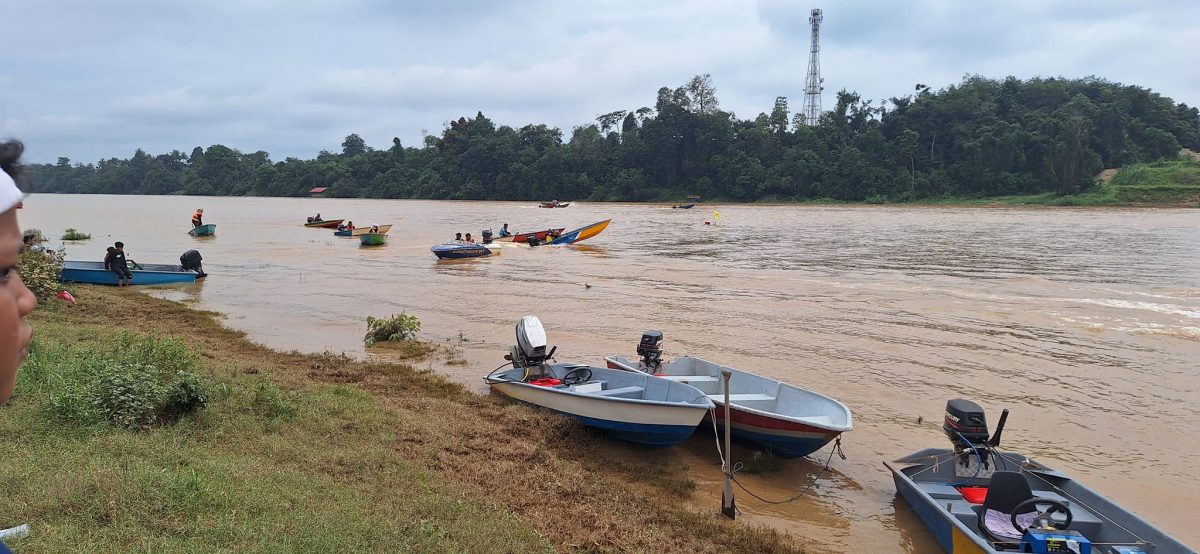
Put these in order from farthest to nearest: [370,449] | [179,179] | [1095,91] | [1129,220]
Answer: [179,179] → [1095,91] → [1129,220] → [370,449]

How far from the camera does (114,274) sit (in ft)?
64.1

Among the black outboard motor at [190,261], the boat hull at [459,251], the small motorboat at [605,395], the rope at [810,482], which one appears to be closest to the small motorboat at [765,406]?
the rope at [810,482]

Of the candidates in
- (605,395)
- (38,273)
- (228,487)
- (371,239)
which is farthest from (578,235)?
(228,487)

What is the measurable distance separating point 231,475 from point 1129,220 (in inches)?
2105

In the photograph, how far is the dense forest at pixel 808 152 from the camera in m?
70.6

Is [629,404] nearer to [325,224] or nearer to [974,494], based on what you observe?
[974,494]

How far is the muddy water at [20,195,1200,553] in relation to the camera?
816cm

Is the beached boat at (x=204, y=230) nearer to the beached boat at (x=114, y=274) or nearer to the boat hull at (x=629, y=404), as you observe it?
the beached boat at (x=114, y=274)

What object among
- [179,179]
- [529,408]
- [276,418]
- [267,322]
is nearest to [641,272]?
[267,322]

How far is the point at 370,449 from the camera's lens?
6492 millimetres

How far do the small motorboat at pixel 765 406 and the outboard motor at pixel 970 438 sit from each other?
1.03 m

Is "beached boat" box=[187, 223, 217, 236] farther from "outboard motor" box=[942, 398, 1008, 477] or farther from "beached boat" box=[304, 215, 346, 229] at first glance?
"outboard motor" box=[942, 398, 1008, 477]

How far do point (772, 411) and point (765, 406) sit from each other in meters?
0.12

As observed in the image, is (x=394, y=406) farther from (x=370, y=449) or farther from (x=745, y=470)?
(x=745, y=470)
